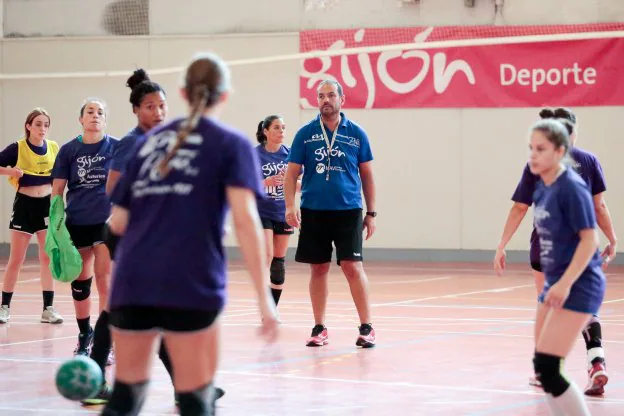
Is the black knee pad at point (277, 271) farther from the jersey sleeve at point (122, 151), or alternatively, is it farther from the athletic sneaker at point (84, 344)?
the jersey sleeve at point (122, 151)

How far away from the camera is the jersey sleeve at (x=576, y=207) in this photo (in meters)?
5.26

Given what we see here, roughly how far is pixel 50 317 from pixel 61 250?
333 cm

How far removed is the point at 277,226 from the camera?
10.9 meters

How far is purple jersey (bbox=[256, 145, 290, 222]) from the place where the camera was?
10820mm

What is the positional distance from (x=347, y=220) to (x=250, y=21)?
10843mm

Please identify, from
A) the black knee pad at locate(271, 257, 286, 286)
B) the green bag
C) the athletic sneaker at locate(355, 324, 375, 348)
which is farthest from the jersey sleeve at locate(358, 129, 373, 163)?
the green bag

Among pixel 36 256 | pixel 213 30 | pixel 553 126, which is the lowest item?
pixel 36 256

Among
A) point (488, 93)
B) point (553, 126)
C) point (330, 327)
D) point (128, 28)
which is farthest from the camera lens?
point (128, 28)

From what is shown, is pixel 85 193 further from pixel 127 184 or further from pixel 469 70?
pixel 469 70

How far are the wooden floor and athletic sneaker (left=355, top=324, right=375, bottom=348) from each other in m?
0.09

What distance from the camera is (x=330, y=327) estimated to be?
35.0ft

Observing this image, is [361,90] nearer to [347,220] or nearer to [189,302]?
[347,220]

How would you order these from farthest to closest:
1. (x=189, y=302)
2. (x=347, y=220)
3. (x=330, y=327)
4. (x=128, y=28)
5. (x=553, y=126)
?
(x=128, y=28)
(x=330, y=327)
(x=347, y=220)
(x=553, y=126)
(x=189, y=302)

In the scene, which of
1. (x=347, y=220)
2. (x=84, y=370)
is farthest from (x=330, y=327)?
(x=84, y=370)
